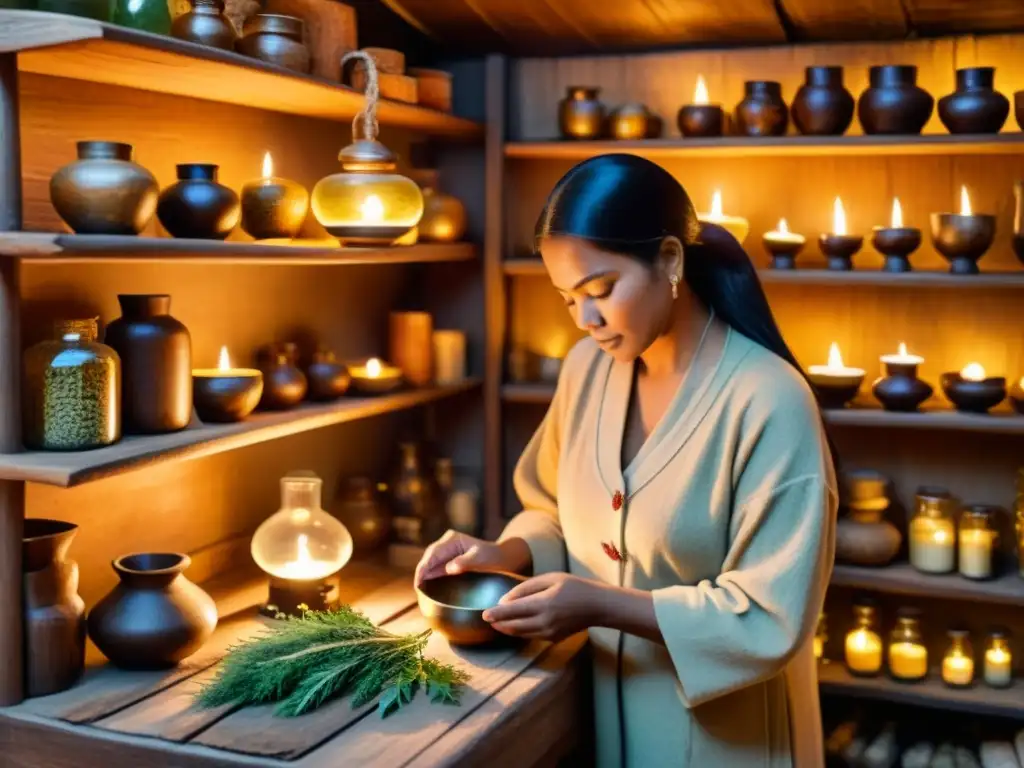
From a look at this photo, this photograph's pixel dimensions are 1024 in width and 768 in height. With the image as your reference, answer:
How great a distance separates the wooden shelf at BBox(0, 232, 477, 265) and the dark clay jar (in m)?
0.10

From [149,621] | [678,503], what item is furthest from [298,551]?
[678,503]

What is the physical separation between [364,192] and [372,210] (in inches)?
1.6

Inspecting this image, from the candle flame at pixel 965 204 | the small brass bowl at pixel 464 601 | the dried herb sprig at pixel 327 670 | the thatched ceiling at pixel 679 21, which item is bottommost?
the dried herb sprig at pixel 327 670

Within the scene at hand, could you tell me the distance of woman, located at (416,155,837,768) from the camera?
6.15 feet

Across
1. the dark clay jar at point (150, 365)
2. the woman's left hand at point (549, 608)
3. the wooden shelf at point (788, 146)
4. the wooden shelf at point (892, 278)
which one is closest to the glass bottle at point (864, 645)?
the wooden shelf at point (892, 278)

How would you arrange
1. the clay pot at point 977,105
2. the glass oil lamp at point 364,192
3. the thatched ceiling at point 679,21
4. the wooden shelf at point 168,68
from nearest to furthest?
the wooden shelf at point 168,68
the glass oil lamp at point 364,192
the clay pot at point 977,105
the thatched ceiling at point 679,21

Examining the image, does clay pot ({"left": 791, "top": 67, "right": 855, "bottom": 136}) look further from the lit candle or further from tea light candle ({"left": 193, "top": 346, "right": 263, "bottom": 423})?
tea light candle ({"left": 193, "top": 346, "right": 263, "bottom": 423})

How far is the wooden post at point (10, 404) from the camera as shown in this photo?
66.9 inches

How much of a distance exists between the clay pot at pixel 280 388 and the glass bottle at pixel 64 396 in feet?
1.84

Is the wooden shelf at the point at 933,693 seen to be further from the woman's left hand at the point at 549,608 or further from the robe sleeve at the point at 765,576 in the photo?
the woman's left hand at the point at 549,608

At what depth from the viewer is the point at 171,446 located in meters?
1.91

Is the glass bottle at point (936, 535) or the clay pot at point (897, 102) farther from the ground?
the clay pot at point (897, 102)

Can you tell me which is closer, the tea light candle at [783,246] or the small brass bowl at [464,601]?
the small brass bowl at [464,601]

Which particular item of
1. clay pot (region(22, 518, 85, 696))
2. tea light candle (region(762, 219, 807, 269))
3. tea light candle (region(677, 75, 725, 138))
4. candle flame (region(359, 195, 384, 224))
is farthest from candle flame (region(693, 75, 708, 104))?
clay pot (region(22, 518, 85, 696))
